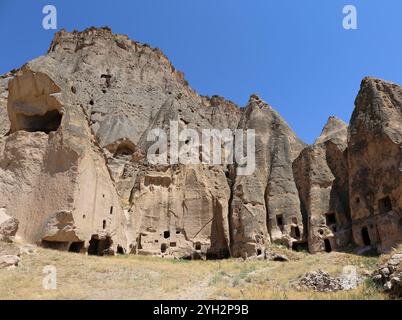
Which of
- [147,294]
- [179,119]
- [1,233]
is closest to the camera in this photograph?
[147,294]

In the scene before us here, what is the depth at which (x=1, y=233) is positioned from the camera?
780 inches

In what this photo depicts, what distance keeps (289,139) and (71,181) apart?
25391 mm

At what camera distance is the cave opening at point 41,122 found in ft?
84.7

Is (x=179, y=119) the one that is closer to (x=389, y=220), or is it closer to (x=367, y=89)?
(x=367, y=89)

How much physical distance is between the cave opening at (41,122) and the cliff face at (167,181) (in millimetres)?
66

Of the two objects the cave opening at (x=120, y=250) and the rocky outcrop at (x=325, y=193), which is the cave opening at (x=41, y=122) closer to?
the cave opening at (x=120, y=250)

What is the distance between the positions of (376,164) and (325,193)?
5774 millimetres

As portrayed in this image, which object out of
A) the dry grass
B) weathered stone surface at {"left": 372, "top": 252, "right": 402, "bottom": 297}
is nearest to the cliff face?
the dry grass

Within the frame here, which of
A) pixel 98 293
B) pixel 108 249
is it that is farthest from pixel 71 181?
pixel 98 293

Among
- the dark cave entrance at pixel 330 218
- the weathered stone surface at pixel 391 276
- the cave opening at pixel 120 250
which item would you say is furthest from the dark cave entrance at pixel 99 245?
the dark cave entrance at pixel 330 218

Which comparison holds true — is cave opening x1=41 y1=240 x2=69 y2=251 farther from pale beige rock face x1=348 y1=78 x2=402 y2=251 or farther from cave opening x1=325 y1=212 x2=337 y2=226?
cave opening x1=325 y1=212 x2=337 y2=226

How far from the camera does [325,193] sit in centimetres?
3372

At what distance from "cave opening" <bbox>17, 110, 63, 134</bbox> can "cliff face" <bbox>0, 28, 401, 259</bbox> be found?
7cm

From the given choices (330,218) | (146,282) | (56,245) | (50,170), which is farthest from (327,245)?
(50,170)
